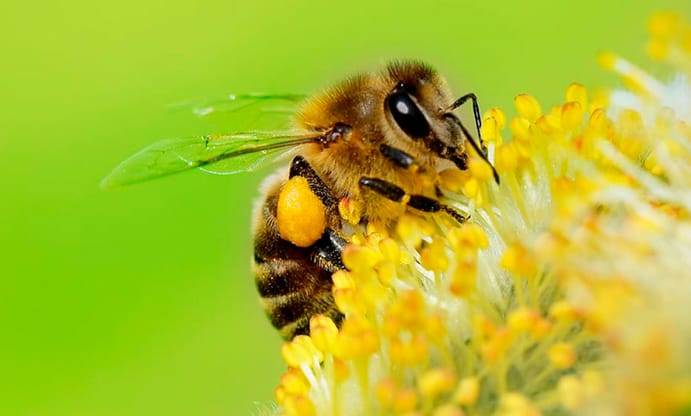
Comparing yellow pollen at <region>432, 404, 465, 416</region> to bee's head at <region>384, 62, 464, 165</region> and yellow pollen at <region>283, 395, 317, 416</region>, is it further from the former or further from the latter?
bee's head at <region>384, 62, 464, 165</region>

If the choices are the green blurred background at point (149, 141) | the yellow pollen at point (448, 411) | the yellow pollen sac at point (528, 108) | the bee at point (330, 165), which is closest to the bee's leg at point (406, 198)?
the bee at point (330, 165)

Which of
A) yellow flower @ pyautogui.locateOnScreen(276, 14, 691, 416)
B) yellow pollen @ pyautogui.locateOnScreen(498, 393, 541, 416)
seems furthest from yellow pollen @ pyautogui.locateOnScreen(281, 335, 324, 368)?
yellow pollen @ pyautogui.locateOnScreen(498, 393, 541, 416)

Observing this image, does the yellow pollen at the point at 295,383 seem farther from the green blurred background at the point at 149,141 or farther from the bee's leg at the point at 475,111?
the green blurred background at the point at 149,141

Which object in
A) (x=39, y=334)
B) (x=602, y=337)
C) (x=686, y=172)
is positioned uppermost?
(x=39, y=334)

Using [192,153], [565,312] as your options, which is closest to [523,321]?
[565,312]

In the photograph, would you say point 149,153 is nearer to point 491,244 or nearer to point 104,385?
point 491,244

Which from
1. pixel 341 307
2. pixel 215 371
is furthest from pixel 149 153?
pixel 215 371
